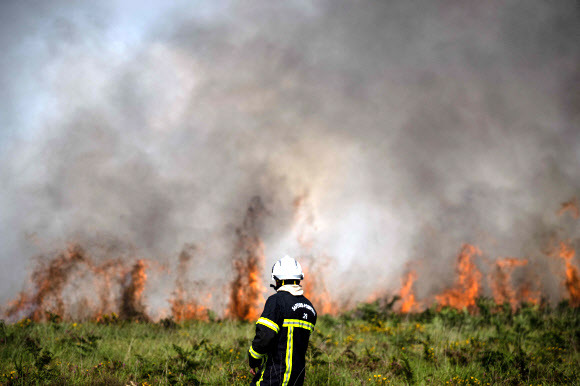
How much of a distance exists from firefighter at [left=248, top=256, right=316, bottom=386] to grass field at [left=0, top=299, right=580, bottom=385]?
2.58 meters

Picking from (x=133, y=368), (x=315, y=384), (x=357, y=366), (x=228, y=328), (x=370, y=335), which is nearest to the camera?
(x=315, y=384)

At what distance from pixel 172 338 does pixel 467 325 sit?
10.3m

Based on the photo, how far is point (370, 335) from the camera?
1231 cm

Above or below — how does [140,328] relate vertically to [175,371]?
below

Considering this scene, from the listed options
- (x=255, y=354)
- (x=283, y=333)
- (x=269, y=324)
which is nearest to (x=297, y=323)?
(x=283, y=333)

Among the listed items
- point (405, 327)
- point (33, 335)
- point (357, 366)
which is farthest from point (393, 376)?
point (33, 335)

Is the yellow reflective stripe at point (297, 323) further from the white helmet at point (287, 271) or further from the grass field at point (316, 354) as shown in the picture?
the grass field at point (316, 354)

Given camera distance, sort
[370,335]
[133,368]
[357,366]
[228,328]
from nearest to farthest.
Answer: [133,368], [357,366], [370,335], [228,328]

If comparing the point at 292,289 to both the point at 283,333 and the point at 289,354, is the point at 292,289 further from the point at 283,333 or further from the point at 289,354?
the point at 289,354

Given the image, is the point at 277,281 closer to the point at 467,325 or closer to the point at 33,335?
the point at 33,335

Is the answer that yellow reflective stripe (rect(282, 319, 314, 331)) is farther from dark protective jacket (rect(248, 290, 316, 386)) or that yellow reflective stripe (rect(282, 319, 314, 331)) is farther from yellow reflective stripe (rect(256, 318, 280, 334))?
yellow reflective stripe (rect(256, 318, 280, 334))

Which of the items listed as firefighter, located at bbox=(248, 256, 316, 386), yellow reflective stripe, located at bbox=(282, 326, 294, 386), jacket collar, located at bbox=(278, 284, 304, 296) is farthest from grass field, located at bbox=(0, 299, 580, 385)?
jacket collar, located at bbox=(278, 284, 304, 296)

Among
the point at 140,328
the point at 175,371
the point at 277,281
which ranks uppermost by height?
the point at 277,281

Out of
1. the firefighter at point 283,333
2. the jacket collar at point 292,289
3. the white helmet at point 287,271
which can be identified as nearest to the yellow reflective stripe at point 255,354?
the firefighter at point 283,333
